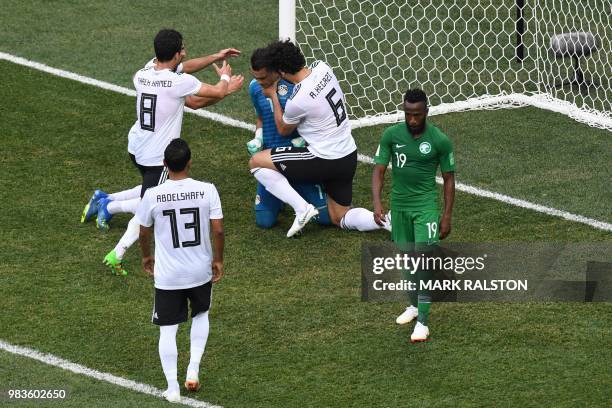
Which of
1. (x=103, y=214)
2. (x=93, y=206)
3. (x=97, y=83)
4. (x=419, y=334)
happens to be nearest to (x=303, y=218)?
(x=103, y=214)

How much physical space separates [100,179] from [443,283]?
158 inches

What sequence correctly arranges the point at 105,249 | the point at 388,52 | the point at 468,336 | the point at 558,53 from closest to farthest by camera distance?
the point at 468,336, the point at 105,249, the point at 558,53, the point at 388,52

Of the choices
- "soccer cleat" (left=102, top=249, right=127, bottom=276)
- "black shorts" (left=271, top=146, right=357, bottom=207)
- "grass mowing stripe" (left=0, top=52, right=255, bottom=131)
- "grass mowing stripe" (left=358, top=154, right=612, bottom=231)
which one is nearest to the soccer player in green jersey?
"black shorts" (left=271, top=146, right=357, bottom=207)

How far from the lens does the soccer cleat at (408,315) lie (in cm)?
1019

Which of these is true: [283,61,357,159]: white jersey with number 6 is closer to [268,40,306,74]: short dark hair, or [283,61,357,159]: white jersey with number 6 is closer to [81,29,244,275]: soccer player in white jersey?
[268,40,306,74]: short dark hair

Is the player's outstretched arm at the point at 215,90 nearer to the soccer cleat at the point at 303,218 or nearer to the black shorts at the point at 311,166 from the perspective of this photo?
the black shorts at the point at 311,166

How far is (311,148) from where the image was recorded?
1166 centimetres

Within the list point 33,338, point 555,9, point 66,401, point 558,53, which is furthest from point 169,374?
point 555,9

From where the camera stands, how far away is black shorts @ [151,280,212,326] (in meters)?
9.03

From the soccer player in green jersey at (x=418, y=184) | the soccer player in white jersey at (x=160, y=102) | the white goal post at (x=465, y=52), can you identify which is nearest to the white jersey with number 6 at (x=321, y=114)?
the soccer player in white jersey at (x=160, y=102)

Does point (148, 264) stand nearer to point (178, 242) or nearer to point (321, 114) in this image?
point (178, 242)

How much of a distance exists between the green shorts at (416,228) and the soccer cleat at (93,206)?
307 cm

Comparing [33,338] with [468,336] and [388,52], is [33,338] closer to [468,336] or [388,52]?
[468,336]

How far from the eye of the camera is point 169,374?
29.7 feet
